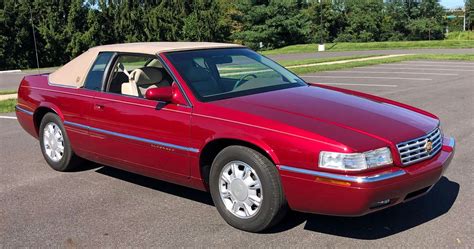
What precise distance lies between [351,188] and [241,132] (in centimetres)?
93

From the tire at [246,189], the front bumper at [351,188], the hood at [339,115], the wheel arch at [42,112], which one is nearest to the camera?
the front bumper at [351,188]

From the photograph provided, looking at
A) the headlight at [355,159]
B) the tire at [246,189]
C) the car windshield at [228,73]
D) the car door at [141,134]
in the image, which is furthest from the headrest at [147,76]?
the headlight at [355,159]

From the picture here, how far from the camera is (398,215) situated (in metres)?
4.24

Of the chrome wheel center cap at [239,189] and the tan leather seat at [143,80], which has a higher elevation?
the tan leather seat at [143,80]

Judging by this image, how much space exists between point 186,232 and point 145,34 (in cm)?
4629

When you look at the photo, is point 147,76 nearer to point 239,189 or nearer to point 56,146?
point 56,146

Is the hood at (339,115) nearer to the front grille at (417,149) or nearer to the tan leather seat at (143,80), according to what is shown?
the front grille at (417,149)

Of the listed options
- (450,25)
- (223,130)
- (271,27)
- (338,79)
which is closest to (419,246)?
(223,130)

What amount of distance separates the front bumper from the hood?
0.77 ft

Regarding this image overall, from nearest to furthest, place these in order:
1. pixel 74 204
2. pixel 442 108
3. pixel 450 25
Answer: pixel 74 204 → pixel 442 108 → pixel 450 25

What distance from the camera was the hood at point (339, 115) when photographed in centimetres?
361

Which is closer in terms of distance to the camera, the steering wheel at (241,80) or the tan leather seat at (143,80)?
the steering wheel at (241,80)

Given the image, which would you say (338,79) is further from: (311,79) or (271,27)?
(271,27)

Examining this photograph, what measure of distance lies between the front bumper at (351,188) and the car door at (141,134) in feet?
3.26
